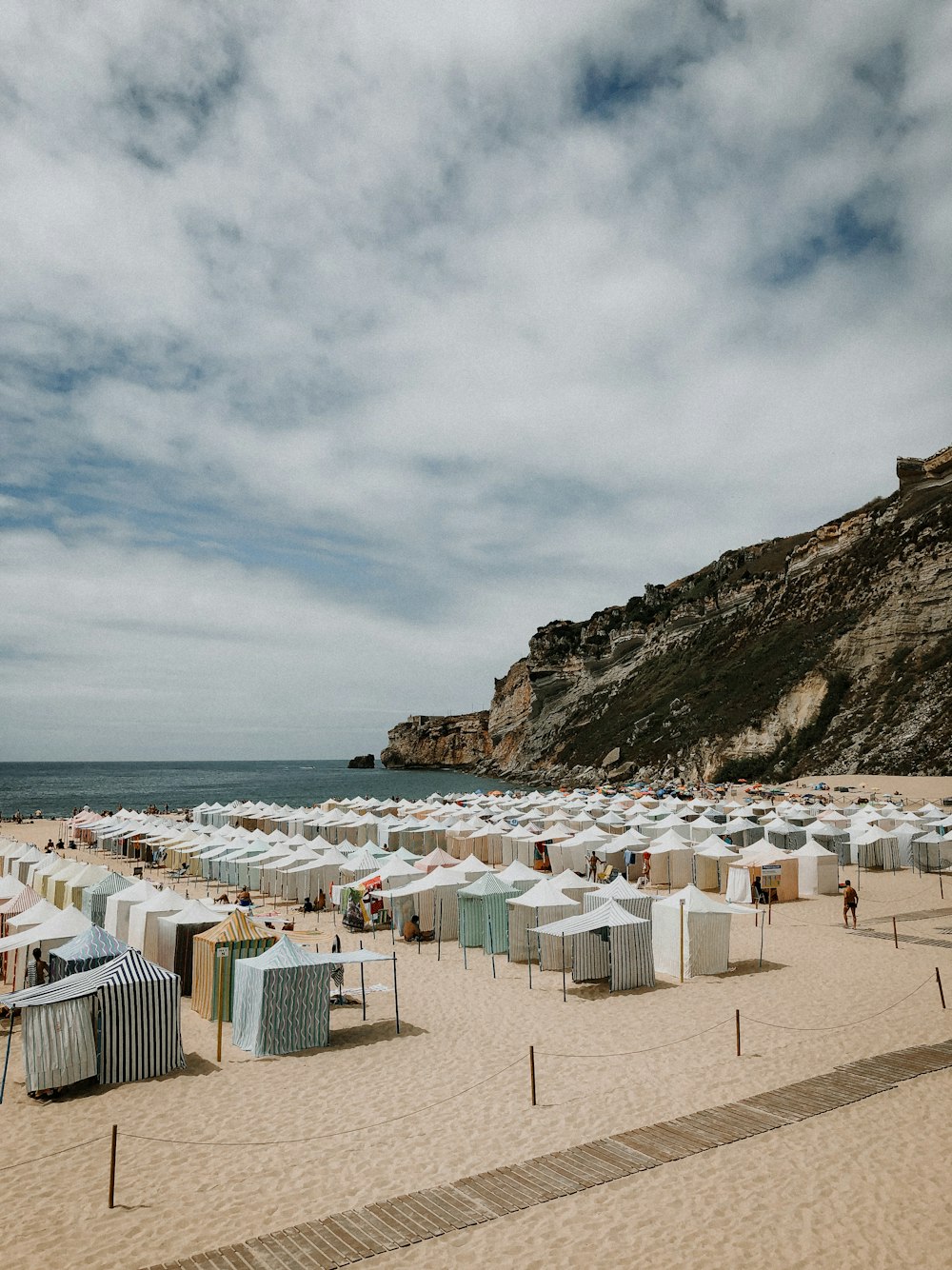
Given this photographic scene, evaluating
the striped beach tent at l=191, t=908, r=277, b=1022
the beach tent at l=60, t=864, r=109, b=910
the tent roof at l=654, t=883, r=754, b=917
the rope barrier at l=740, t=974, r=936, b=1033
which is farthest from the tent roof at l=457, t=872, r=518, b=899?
the beach tent at l=60, t=864, r=109, b=910

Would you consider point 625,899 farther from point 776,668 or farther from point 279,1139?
point 776,668

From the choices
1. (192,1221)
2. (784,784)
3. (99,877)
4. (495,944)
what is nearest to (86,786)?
(784,784)

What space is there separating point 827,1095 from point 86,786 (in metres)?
146

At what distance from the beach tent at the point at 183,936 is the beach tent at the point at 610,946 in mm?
6806

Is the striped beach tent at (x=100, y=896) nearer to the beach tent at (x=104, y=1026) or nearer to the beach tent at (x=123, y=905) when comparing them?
the beach tent at (x=123, y=905)

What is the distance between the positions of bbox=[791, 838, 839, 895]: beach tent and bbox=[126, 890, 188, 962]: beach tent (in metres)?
18.9

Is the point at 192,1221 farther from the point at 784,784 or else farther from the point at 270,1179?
the point at 784,784

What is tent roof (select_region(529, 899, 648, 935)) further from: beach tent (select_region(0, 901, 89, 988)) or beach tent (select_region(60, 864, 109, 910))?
beach tent (select_region(60, 864, 109, 910))

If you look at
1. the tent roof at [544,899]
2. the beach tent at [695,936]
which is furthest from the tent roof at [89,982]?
the beach tent at [695,936]

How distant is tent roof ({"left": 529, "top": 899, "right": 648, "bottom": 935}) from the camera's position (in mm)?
16344

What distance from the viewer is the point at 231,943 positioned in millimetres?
15094

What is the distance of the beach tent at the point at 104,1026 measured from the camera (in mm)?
11375

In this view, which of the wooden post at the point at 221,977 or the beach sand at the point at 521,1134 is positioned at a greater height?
the wooden post at the point at 221,977

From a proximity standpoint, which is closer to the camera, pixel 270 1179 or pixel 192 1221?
pixel 192 1221
